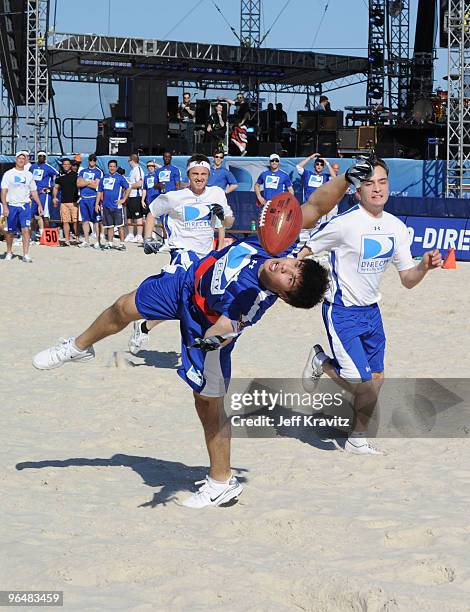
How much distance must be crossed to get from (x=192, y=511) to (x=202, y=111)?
22385 mm

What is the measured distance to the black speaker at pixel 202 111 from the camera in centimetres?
2627

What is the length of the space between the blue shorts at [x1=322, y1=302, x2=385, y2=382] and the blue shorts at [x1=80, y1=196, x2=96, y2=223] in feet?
47.9

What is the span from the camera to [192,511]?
5.02m

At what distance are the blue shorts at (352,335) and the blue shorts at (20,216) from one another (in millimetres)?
10989

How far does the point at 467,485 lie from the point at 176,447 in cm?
188

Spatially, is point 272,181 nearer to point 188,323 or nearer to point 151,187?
point 151,187

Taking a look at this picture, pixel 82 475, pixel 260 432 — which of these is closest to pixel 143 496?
pixel 82 475

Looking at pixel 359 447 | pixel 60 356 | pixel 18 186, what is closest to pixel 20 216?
pixel 18 186

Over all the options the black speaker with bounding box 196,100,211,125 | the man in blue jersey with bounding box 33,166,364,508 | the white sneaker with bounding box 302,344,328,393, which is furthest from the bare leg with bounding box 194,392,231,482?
the black speaker with bounding box 196,100,211,125

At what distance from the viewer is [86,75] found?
35.5 metres

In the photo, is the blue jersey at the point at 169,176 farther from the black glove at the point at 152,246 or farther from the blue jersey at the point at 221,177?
the black glove at the point at 152,246

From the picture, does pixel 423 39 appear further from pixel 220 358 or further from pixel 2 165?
pixel 220 358

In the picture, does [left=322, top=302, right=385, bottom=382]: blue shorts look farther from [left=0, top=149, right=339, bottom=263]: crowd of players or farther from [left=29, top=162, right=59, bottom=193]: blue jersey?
[left=29, top=162, right=59, bottom=193]: blue jersey

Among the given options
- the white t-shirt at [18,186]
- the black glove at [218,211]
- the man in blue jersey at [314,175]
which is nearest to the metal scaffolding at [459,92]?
the man in blue jersey at [314,175]
